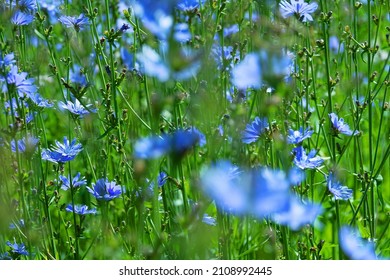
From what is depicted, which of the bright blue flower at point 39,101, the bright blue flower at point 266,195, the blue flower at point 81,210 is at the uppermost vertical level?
the bright blue flower at point 39,101

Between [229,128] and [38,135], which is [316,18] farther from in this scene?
[38,135]

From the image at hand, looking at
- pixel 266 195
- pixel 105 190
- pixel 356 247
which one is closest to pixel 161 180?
pixel 105 190

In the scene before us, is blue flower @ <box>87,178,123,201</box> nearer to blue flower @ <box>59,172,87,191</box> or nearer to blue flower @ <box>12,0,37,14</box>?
blue flower @ <box>59,172,87,191</box>

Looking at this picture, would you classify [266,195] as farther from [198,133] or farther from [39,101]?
[39,101]

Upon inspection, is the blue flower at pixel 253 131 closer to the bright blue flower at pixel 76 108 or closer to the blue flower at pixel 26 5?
the bright blue flower at pixel 76 108

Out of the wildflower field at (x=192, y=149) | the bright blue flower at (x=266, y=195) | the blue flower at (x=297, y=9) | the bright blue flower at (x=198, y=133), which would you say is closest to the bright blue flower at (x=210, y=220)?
the wildflower field at (x=192, y=149)

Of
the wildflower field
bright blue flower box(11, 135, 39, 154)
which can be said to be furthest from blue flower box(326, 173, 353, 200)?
bright blue flower box(11, 135, 39, 154)

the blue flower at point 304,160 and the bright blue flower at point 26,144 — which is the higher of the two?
the bright blue flower at point 26,144
